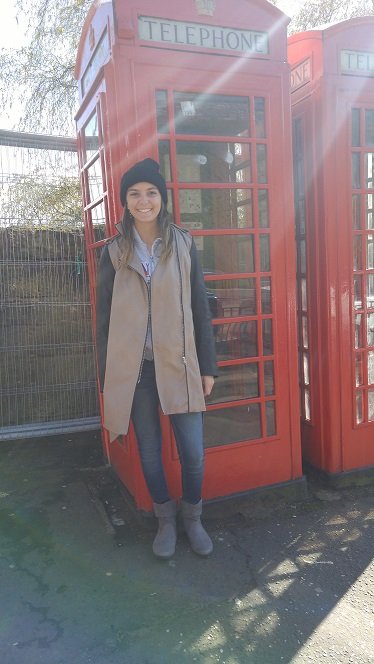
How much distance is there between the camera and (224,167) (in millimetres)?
2889

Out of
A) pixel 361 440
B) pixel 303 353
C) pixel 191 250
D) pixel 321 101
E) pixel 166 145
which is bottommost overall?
pixel 361 440

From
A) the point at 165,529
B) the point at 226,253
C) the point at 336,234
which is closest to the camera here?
the point at 165,529

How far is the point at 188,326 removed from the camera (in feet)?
8.19

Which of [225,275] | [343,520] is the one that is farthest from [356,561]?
[225,275]

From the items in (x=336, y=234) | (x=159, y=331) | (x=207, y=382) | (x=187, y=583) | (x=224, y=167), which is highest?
(x=224, y=167)

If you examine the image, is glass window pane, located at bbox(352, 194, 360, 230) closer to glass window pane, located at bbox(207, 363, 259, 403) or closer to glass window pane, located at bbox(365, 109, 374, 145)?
glass window pane, located at bbox(365, 109, 374, 145)

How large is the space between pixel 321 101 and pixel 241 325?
4.42 feet

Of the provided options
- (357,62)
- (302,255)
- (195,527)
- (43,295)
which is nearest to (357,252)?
(302,255)

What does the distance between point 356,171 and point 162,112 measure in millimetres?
1238

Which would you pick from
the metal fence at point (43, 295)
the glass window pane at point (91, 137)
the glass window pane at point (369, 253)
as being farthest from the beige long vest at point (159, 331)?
the metal fence at point (43, 295)

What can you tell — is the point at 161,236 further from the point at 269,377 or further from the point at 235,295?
the point at 269,377

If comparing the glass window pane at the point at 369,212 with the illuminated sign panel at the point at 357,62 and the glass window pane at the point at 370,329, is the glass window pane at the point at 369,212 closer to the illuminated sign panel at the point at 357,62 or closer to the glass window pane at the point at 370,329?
the glass window pane at the point at 370,329

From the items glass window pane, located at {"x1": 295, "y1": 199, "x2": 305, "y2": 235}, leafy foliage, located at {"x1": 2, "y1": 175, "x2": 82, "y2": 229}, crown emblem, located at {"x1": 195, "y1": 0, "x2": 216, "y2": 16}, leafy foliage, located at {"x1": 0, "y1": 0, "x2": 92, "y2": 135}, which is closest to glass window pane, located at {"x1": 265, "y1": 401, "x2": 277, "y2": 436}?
glass window pane, located at {"x1": 295, "y1": 199, "x2": 305, "y2": 235}

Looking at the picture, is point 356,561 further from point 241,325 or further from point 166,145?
point 166,145
